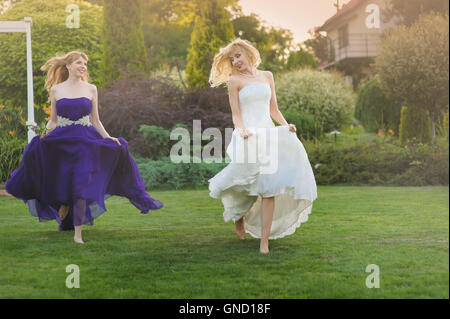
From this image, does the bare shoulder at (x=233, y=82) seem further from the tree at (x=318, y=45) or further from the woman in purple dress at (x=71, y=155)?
the tree at (x=318, y=45)

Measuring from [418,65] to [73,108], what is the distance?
27.2 ft

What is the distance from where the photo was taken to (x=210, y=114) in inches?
515

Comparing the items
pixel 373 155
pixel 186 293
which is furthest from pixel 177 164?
pixel 186 293

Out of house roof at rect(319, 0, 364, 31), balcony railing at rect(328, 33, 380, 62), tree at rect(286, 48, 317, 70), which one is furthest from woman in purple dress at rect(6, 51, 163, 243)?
house roof at rect(319, 0, 364, 31)

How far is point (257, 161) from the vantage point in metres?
5.29

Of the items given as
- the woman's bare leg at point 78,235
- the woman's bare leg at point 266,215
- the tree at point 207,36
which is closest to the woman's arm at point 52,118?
the woman's bare leg at point 78,235

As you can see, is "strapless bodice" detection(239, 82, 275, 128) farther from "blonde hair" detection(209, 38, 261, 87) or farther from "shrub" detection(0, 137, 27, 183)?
"shrub" detection(0, 137, 27, 183)

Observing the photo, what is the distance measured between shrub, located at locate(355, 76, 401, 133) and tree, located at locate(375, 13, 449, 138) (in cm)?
304

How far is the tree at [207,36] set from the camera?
14.4 meters

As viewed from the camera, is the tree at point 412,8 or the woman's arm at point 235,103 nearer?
the woman's arm at point 235,103

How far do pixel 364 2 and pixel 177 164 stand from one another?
14563 millimetres

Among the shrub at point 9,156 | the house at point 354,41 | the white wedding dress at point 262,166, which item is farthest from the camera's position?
the house at point 354,41

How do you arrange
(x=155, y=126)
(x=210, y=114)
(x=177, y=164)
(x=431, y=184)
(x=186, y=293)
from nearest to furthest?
1. (x=186, y=293)
2. (x=431, y=184)
3. (x=177, y=164)
4. (x=155, y=126)
5. (x=210, y=114)
